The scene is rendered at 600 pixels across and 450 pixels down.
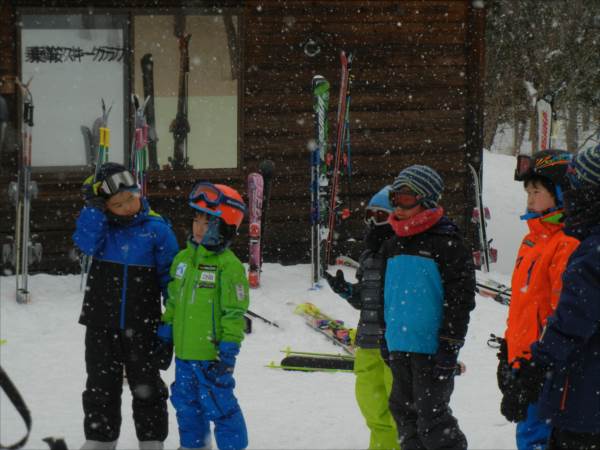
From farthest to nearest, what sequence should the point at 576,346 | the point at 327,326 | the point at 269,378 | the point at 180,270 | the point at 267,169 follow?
1. the point at 267,169
2. the point at 327,326
3. the point at 269,378
4. the point at 180,270
5. the point at 576,346

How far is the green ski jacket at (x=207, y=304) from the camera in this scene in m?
4.48

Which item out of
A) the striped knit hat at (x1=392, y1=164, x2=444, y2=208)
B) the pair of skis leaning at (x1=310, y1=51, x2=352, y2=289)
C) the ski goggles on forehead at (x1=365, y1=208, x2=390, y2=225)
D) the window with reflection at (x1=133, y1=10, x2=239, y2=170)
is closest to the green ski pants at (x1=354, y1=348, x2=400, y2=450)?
the ski goggles on forehead at (x1=365, y1=208, x2=390, y2=225)

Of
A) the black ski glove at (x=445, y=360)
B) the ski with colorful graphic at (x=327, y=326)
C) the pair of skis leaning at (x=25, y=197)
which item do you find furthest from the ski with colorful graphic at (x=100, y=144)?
the black ski glove at (x=445, y=360)

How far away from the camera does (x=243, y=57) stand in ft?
33.5

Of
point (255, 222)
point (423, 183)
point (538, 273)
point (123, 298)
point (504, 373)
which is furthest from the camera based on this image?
point (255, 222)

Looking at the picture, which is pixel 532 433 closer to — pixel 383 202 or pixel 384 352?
pixel 384 352

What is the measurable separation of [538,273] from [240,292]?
60.7 inches

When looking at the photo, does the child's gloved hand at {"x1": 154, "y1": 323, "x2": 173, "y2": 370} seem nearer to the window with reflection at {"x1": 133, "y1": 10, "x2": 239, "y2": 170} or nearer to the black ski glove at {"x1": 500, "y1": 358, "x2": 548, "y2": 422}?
the black ski glove at {"x1": 500, "y1": 358, "x2": 548, "y2": 422}

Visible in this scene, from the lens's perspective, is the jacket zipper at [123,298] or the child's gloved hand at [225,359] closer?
the child's gloved hand at [225,359]

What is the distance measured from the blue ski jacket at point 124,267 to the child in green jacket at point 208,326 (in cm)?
Answer: 18

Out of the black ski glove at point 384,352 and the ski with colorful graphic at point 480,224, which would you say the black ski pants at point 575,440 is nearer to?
the black ski glove at point 384,352

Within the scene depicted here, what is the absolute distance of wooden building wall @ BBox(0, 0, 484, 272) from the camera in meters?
10.2

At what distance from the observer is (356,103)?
10.6 metres

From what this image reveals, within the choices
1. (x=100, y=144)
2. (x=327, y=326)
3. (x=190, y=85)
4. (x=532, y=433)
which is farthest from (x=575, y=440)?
(x=190, y=85)
